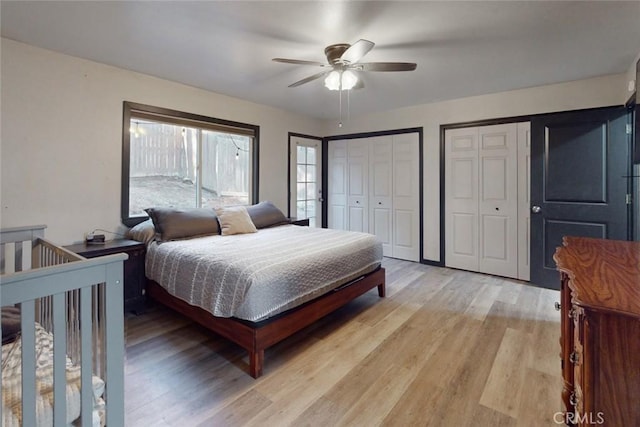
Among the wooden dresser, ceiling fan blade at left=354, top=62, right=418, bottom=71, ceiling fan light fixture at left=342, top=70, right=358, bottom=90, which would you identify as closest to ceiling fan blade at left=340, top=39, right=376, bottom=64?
ceiling fan blade at left=354, top=62, right=418, bottom=71

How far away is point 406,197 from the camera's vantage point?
4.95m

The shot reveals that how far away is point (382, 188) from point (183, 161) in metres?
3.07

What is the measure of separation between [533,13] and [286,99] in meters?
2.96

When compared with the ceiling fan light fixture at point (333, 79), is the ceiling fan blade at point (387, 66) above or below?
below

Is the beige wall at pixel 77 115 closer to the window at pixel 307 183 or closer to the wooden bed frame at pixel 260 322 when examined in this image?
the wooden bed frame at pixel 260 322

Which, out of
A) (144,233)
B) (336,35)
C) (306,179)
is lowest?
(144,233)

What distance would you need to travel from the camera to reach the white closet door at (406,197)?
191 inches

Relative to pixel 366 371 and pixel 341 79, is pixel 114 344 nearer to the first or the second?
pixel 366 371

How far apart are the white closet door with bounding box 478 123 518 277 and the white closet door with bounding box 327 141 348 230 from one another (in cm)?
225

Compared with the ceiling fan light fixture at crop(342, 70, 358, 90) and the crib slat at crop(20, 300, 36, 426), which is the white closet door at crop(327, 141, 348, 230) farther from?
the crib slat at crop(20, 300, 36, 426)

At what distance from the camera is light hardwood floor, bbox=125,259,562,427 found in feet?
5.52

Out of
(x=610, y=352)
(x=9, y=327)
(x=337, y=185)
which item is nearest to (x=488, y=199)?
(x=337, y=185)

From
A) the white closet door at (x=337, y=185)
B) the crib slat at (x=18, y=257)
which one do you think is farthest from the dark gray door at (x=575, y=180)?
the crib slat at (x=18, y=257)

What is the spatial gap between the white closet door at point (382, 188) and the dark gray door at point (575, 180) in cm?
198
